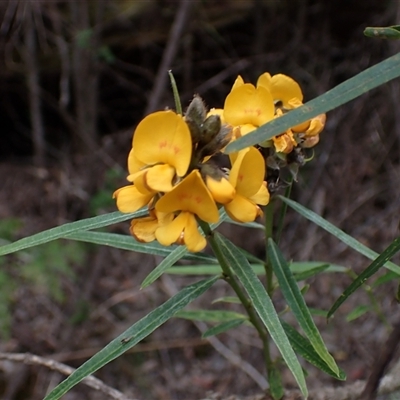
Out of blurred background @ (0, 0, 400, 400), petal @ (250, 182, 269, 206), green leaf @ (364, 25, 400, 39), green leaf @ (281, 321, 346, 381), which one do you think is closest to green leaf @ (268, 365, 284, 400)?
green leaf @ (281, 321, 346, 381)

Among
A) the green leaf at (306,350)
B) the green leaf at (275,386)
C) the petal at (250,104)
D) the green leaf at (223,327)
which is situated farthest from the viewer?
the green leaf at (223,327)

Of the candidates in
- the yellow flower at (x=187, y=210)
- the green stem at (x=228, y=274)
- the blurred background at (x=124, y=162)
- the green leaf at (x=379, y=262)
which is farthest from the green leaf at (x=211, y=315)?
the blurred background at (x=124, y=162)

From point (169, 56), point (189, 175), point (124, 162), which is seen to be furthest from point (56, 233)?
point (124, 162)

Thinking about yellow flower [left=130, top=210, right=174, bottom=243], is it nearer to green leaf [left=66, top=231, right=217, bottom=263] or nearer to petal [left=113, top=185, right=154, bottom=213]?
petal [left=113, top=185, right=154, bottom=213]

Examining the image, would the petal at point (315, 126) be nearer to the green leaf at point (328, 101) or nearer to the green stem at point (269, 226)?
the green stem at point (269, 226)

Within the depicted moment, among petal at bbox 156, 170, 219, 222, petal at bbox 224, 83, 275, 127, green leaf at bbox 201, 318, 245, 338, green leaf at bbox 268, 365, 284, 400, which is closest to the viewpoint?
petal at bbox 156, 170, 219, 222

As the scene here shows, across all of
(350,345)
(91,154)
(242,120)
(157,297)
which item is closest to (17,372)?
(157,297)

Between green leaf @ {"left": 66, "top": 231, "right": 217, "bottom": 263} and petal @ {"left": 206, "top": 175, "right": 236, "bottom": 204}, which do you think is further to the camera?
green leaf @ {"left": 66, "top": 231, "right": 217, "bottom": 263}
